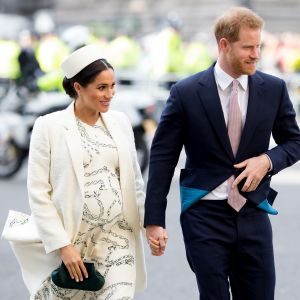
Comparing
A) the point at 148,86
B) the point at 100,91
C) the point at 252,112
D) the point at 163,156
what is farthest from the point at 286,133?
the point at 148,86

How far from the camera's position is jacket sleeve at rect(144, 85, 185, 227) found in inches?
160

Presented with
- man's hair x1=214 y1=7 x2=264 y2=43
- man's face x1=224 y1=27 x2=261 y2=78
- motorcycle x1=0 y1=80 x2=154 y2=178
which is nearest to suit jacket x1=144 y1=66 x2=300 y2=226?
man's face x1=224 y1=27 x2=261 y2=78

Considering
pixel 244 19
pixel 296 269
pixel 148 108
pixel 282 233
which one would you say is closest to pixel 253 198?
pixel 244 19

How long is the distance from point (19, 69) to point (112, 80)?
13.9m

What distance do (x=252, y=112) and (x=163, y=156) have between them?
1.39 ft

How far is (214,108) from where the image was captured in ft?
13.1

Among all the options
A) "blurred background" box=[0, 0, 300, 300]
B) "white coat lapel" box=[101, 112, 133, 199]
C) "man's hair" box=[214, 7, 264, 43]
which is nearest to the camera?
"man's hair" box=[214, 7, 264, 43]

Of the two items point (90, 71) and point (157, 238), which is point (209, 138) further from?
point (90, 71)

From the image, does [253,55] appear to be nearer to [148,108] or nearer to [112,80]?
[112,80]

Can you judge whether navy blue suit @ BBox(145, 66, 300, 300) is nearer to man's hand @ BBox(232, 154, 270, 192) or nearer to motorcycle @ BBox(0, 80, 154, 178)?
man's hand @ BBox(232, 154, 270, 192)

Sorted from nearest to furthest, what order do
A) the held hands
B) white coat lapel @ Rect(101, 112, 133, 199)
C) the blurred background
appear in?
the held hands → white coat lapel @ Rect(101, 112, 133, 199) → the blurred background

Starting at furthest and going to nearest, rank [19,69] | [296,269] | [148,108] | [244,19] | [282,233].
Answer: [19,69] → [148,108] → [282,233] → [296,269] → [244,19]

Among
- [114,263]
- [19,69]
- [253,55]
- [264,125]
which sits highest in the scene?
[253,55]

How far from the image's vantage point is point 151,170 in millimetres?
4137
